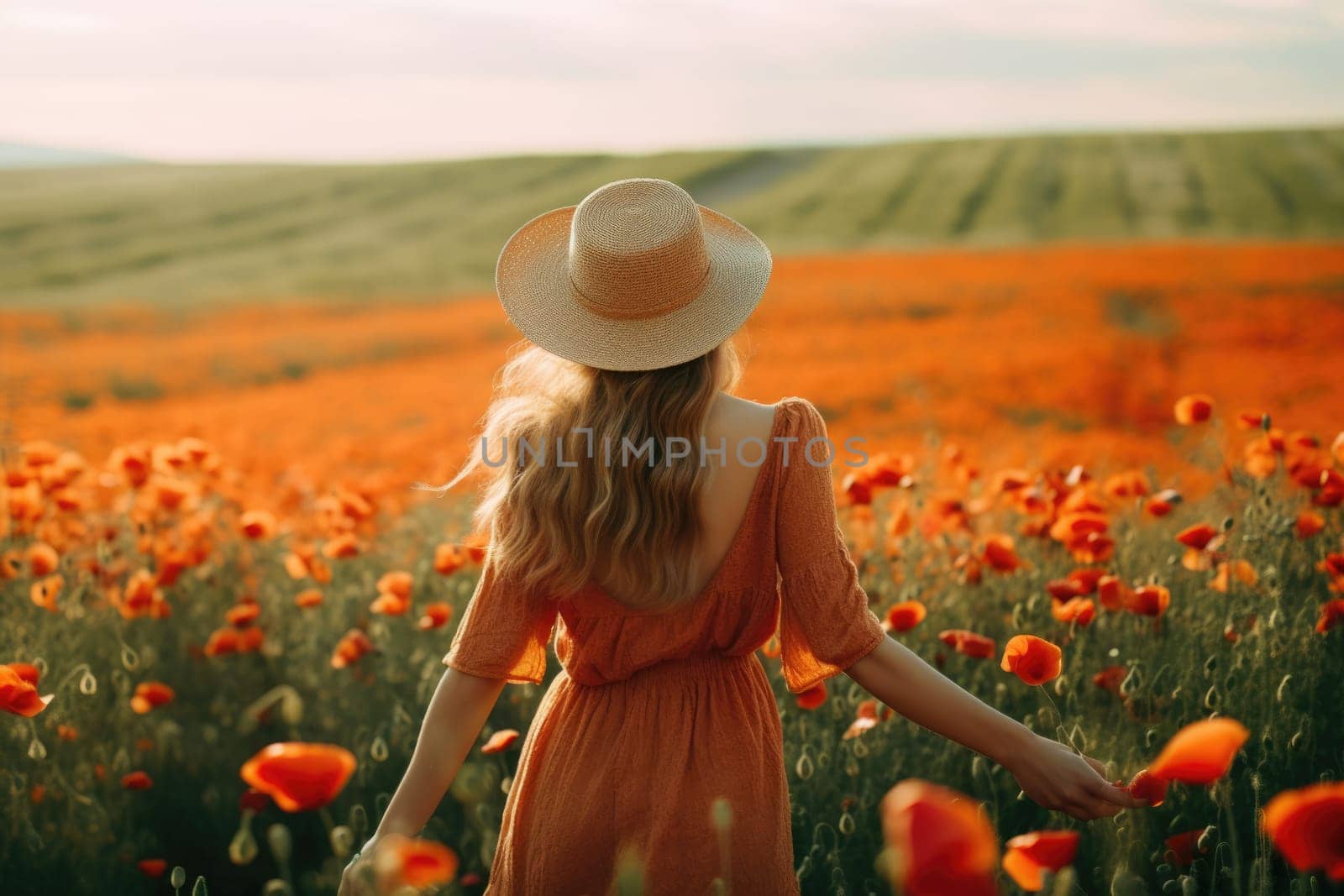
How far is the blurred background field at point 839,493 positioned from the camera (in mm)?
2688

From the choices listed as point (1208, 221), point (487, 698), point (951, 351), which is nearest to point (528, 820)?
point (487, 698)

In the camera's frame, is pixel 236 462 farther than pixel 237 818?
Yes

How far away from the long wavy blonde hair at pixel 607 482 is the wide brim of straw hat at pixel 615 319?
53 mm

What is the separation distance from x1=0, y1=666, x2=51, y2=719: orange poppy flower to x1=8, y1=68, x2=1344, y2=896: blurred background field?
15.5 inches

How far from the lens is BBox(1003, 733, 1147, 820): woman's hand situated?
1.54 metres

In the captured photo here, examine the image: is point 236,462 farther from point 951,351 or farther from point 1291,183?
point 1291,183

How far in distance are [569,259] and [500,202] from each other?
28.8 metres

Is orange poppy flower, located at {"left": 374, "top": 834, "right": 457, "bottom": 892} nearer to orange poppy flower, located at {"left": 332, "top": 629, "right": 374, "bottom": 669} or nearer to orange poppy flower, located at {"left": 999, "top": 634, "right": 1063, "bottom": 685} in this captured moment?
orange poppy flower, located at {"left": 999, "top": 634, "right": 1063, "bottom": 685}

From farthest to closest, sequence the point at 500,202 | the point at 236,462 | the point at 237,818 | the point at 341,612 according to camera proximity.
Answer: the point at 500,202, the point at 236,462, the point at 341,612, the point at 237,818

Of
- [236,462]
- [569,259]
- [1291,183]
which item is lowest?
[1291,183]

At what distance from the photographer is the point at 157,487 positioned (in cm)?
371

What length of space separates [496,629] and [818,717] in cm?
148

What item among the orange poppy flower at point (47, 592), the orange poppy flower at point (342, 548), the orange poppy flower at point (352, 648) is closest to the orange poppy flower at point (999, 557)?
the orange poppy flower at point (352, 648)

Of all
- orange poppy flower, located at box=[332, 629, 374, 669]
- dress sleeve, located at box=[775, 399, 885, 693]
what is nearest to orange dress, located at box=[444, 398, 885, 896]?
dress sleeve, located at box=[775, 399, 885, 693]
